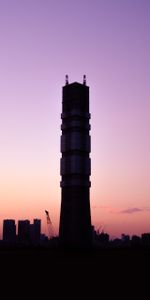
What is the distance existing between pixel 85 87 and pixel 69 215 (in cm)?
3785

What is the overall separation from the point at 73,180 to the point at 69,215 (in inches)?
369

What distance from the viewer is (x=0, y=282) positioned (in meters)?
33.3

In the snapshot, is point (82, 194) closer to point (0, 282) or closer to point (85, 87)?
point (85, 87)

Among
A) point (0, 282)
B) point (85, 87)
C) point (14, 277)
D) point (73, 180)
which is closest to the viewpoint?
point (0, 282)

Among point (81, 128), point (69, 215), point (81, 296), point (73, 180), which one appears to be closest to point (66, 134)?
point (81, 128)

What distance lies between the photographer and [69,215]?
393 ft

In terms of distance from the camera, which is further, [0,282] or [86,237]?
[86,237]

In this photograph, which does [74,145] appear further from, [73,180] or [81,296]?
[81,296]

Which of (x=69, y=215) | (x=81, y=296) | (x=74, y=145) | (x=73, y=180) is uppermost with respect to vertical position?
(x=74, y=145)

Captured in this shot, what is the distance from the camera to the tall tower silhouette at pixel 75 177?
119 meters

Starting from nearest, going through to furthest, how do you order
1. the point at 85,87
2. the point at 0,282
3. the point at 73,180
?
the point at 0,282, the point at 73,180, the point at 85,87

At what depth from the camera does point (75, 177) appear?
120 meters

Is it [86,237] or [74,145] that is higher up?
[74,145]

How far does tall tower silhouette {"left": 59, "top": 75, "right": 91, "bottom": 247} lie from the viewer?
392 feet
